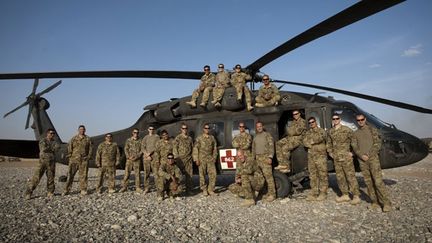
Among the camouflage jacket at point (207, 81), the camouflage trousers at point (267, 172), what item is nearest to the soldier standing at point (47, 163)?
the camouflage jacket at point (207, 81)

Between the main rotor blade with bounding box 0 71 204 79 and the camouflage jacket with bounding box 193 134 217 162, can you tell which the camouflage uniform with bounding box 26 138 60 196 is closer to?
the main rotor blade with bounding box 0 71 204 79

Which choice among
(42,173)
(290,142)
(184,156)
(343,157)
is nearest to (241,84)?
(290,142)

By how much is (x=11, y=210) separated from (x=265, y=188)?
5.76 meters

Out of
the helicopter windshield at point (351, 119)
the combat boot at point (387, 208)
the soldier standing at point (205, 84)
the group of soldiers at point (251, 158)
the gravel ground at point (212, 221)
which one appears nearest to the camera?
the gravel ground at point (212, 221)

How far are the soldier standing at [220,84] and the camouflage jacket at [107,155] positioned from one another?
3446mm

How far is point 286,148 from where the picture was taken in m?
7.17

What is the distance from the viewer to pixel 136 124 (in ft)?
32.9

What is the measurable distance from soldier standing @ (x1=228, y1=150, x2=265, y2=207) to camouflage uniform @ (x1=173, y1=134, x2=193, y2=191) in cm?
153

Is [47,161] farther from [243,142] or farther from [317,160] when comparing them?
[317,160]

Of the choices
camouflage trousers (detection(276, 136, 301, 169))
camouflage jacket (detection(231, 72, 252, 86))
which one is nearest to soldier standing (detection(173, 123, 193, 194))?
camouflage jacket (detection(231, 72, 252, 86))

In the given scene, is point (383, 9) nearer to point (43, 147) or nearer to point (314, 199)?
point (314, 199)

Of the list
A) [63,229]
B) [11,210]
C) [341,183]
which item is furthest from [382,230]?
[11,210]

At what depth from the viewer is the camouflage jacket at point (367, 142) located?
5.77 m

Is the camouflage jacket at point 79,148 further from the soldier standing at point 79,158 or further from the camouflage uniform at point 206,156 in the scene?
the camouflage uniform at point 206,156
